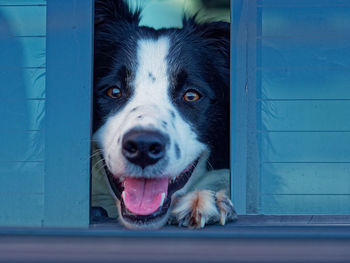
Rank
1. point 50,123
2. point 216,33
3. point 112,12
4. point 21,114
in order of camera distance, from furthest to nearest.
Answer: point 216,33 → point 112,12 → point 21,114 → point 50,123

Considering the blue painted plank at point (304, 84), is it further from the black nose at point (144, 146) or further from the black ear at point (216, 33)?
the black ear at point (216, 33)

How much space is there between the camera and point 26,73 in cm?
253

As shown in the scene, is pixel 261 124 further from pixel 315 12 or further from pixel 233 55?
pixel 315 12

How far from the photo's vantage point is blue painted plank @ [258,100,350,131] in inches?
104

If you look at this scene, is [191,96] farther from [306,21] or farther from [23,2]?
[23,2]

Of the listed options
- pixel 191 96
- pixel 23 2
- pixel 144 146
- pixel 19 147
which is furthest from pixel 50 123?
pixel 191 96

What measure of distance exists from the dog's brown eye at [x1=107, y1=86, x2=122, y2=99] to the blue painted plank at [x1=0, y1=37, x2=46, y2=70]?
624 millimetres

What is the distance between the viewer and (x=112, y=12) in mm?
3264

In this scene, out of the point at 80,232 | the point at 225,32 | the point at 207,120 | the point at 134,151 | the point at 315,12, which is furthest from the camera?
the point at 225,32

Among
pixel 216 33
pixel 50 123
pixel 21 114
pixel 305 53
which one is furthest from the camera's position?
pixel 216 33

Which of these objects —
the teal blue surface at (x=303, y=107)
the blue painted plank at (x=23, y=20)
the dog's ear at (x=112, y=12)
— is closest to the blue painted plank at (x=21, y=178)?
the blue painted plank at (x=23, y=20)

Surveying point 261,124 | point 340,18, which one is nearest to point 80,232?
point 261,124

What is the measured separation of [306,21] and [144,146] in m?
1.04

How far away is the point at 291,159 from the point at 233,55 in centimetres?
63
